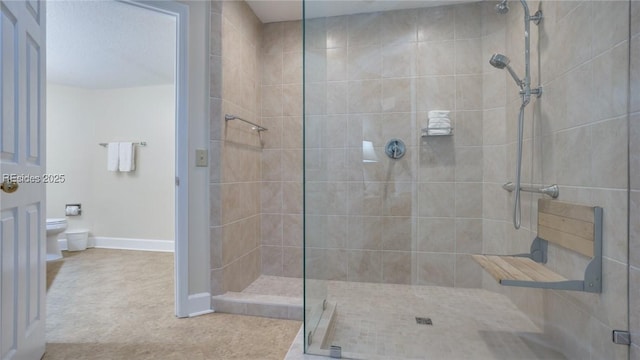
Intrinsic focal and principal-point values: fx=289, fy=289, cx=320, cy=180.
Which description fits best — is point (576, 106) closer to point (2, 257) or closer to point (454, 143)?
point (454, 143)

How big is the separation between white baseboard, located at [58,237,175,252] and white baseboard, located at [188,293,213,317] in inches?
81.3

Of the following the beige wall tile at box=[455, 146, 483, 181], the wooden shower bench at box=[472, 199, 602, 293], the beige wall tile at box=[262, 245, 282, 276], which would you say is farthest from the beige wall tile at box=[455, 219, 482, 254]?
the beige wall tile at box=[262, 245, 282, 276]

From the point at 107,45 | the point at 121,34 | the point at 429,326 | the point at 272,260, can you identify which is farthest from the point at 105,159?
the point at 429,326

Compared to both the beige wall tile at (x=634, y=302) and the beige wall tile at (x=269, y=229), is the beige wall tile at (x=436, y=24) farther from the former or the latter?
the beige wall tile at (x=269, y=229)

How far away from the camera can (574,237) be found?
1.32 m

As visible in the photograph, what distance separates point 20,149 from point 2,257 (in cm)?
46

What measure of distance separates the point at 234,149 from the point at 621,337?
2.22 m

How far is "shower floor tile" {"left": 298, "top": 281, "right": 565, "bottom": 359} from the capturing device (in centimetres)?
137

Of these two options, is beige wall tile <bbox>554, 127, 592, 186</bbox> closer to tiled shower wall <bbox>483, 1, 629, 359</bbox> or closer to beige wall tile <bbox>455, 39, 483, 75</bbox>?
tiled shower wall <bbox>483, 1, 629, 359</bbox>

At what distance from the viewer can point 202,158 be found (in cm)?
190

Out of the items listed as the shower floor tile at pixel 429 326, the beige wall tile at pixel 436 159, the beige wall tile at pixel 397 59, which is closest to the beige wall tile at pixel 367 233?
the shower floor tile at pixel 429 326

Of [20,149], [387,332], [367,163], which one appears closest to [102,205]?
[20,149]

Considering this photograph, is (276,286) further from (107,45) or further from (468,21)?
(107,45)

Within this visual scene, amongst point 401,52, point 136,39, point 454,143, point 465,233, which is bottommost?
point 465,233
